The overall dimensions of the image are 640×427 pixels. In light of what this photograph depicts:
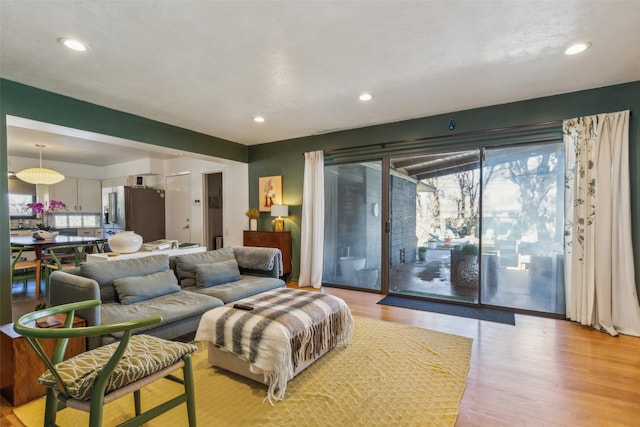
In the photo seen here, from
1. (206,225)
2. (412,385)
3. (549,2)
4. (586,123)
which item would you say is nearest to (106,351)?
(412,385)

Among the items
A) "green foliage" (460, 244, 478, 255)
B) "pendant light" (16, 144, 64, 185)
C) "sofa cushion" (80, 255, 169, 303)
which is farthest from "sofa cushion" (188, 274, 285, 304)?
"pendant light" (16, 144, 64, 185)

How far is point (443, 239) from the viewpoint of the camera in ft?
14.1

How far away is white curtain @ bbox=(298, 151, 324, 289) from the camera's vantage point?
16.5ft

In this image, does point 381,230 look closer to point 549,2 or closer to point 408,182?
point 408,182

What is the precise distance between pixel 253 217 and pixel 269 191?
582 millimetres

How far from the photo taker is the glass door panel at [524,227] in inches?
141

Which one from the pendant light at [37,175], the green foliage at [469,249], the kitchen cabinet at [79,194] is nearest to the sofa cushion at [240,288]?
the green foliage at [469,249]

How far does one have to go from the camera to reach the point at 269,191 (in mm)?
5645

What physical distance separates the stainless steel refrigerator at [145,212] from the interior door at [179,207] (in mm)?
184

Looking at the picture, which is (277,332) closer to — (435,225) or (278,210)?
(435,225)

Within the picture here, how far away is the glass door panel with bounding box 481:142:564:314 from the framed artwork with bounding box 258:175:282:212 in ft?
11.1

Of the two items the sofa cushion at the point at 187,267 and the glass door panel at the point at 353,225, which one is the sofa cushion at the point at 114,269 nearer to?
the sofa cushion at the point at 187,267

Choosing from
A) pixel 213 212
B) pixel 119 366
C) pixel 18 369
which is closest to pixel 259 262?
pixel 18 369

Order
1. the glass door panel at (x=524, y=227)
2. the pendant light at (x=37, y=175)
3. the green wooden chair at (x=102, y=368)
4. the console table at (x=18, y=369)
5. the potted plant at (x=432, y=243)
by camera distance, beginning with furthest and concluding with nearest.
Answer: the pendant light at (x=37, y=175) → the potted plant at (x=432, y=243) → the glass door panel at (x=524, y=227) → the console table at (x=18, y=369) → the green wooden chair at (x=102, y=368)
